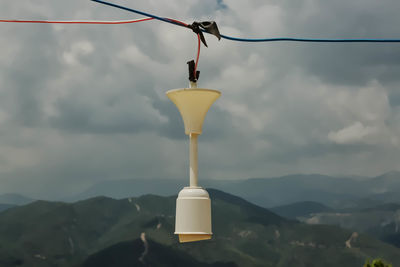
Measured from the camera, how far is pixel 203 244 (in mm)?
175750

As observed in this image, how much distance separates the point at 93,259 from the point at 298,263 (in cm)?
6450

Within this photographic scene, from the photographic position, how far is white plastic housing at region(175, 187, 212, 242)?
4.09m

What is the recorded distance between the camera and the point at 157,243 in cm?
16688

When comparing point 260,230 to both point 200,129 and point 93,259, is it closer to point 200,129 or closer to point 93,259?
point 93,259

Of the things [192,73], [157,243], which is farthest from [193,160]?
[157,243]

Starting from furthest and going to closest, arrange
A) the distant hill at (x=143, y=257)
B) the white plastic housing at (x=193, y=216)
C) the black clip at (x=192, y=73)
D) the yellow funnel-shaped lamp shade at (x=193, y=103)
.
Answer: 1. the distant hill at (x=143, y=257)
2. the black clip at (x=192, y=73)
3. the yellow funnel-shaped lamp shade at (x=193, y=103)
4. the white plastic housing at (x=193, y=216)

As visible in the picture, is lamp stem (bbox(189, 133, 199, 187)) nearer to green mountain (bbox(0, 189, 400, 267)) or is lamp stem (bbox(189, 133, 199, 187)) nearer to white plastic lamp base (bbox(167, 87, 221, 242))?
white plastic lamp base (bbox(167, 87, 221, 242))

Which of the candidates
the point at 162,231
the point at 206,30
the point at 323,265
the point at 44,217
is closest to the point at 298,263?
the point at 323,265

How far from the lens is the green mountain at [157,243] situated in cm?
16412

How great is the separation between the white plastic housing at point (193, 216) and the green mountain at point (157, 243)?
15871 cm

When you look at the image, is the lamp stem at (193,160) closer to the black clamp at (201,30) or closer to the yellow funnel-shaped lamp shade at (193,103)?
the yellow funnel-shaped lamp shade at (193,103)

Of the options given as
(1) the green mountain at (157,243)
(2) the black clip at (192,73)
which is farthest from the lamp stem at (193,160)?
(1) the green mountain at (157,243)

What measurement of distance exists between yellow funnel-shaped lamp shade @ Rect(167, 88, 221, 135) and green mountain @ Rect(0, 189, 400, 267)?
521 ft

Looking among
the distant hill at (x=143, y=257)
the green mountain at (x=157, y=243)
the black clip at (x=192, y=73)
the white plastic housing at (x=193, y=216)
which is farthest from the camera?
the green mountain at (x=157, y=243)
